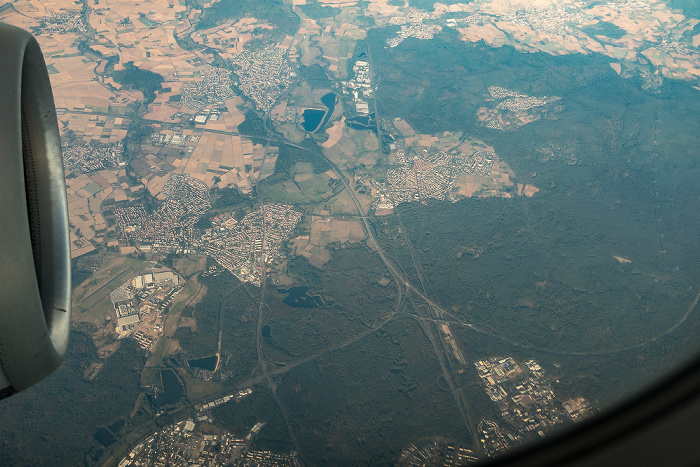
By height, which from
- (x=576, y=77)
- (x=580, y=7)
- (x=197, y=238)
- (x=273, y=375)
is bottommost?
(x=273, y=375)

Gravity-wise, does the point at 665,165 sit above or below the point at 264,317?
above

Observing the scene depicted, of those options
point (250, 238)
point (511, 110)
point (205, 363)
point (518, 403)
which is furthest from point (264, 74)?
point (518, 403)

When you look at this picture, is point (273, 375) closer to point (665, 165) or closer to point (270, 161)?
point (270, 161)

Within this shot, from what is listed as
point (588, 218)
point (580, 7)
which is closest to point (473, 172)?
point (588, 218)

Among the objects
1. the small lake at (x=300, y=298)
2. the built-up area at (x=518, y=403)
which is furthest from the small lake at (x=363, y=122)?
the built-up area at (x=518, y=403)

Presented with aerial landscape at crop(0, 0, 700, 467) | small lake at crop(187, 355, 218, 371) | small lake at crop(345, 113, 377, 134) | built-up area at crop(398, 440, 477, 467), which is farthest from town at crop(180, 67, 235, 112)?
built-up area at crop(398, 440, 477, 467)

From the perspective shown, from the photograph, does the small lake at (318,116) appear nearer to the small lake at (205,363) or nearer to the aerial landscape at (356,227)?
the aerial landscape at (356,227)

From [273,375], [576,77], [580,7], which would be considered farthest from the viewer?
[580,7]
